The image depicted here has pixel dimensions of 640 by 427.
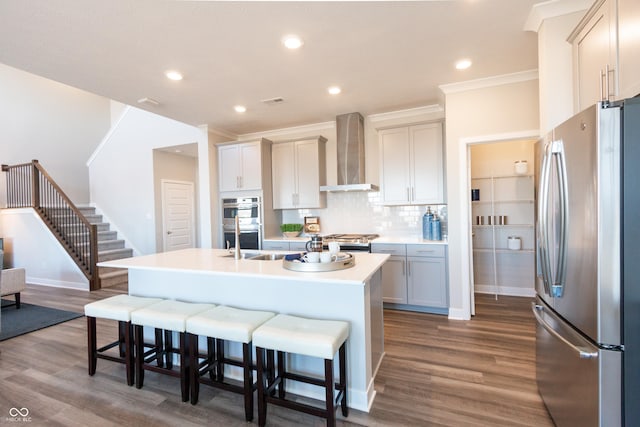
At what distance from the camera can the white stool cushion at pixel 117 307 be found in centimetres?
229

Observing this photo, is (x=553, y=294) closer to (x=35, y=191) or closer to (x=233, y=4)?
(x=233, y=4)

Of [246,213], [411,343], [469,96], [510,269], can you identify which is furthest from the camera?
[246,213]

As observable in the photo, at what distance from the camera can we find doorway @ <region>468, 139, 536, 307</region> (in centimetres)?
427

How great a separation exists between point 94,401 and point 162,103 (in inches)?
128

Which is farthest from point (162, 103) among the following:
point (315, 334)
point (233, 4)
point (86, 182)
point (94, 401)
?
point (86, 182)

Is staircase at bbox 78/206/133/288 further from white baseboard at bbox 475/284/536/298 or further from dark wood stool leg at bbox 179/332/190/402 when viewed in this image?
white baseboard at bbox 475/284/536/298

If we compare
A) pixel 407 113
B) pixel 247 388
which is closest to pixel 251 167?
pixel 407 113

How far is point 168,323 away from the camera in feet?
6.97

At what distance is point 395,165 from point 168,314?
3245 millimetres

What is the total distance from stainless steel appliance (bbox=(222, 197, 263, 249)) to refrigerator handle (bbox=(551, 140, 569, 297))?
12.5ft

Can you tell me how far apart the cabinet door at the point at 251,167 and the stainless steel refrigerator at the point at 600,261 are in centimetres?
385

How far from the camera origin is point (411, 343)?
2.98 meters

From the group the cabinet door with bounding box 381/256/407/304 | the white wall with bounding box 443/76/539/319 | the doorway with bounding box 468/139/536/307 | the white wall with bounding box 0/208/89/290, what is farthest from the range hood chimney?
the white wall with bounding box 0/208/89/290

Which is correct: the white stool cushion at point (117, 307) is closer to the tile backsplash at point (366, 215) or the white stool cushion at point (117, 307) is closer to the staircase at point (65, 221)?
the tile backsplash at point (366, 215)
